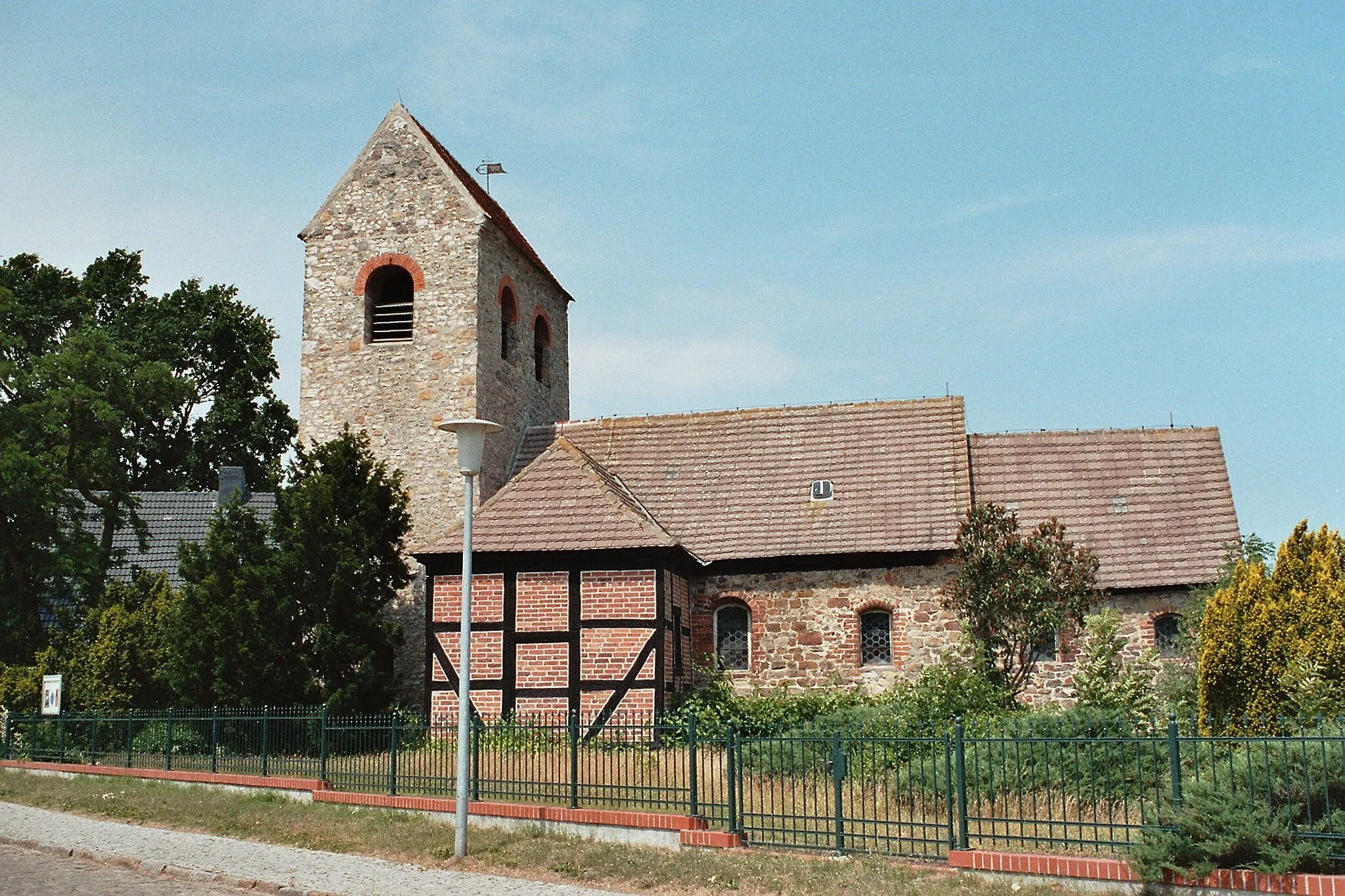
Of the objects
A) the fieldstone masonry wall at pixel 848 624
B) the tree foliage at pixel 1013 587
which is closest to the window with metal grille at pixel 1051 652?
the fieldstone masonry wall at pixel 848 624

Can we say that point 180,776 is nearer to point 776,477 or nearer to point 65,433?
point 65,433

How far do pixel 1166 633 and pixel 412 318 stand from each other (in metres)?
14.3

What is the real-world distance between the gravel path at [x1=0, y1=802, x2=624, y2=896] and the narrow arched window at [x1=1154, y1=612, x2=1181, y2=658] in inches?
505

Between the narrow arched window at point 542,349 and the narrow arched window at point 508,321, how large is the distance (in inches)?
50.2

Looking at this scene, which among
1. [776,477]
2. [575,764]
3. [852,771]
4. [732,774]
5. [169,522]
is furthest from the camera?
[169,522]

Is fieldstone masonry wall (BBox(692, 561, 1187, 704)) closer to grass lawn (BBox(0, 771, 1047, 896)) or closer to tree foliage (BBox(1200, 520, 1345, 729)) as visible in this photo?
tree foliage (BBox(1200, 520, 1345, 729))

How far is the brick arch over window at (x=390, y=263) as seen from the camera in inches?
942

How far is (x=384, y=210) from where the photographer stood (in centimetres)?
2438

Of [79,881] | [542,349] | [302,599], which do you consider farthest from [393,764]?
[542,349]

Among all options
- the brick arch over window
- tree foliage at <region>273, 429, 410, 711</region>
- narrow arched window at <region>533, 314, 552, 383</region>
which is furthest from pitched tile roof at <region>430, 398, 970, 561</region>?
the brick arch over window

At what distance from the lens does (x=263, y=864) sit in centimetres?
1179

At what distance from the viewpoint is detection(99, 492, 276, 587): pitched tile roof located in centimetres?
2795

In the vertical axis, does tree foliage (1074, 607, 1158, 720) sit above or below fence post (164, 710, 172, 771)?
above

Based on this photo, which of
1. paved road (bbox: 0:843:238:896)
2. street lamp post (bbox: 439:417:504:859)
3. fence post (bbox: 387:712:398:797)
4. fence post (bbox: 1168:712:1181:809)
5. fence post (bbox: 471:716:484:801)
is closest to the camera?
fence post (bbox: 1168:712:1181:809)
